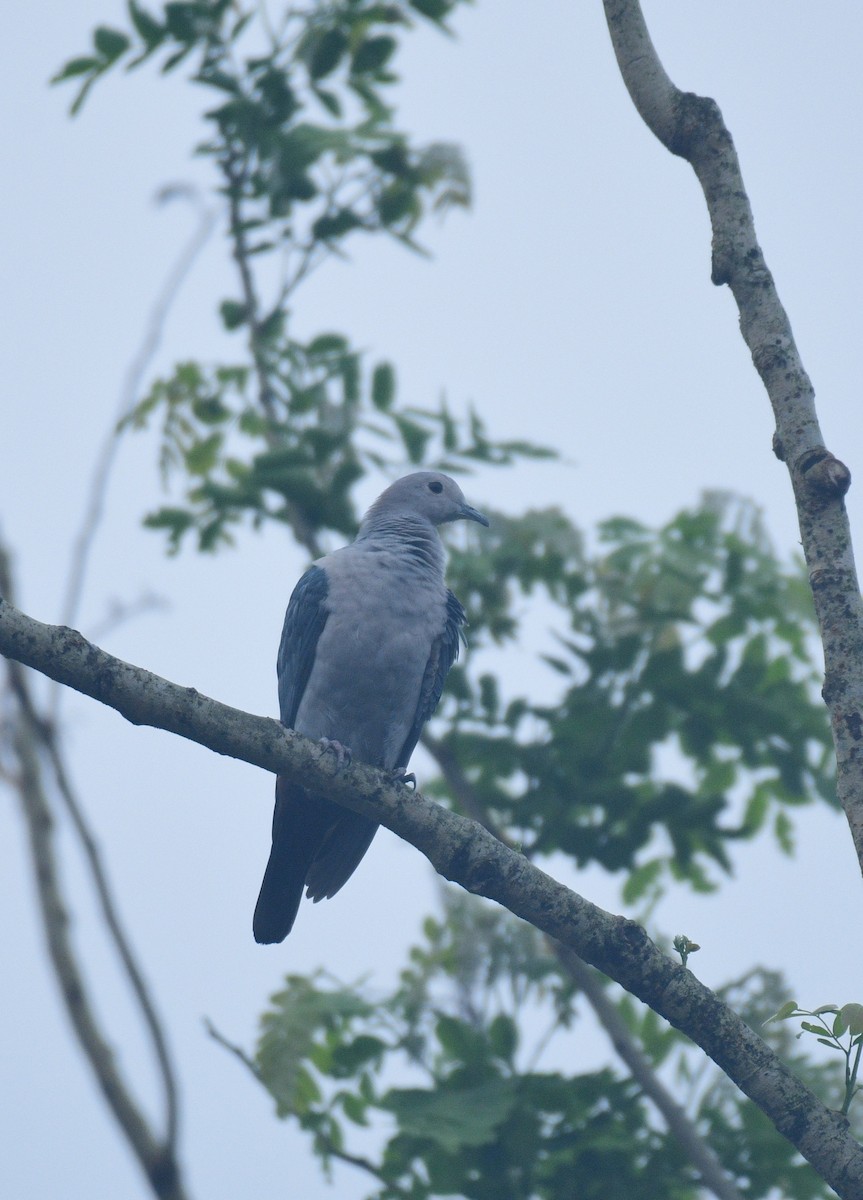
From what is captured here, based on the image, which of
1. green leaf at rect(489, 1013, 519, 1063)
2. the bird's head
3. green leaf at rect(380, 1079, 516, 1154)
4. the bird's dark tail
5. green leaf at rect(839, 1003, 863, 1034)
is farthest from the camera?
the bird's head

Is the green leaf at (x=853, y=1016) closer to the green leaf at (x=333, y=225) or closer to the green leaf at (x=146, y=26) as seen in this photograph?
the green leaf at (x=333, y=225)

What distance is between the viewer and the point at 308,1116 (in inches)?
212

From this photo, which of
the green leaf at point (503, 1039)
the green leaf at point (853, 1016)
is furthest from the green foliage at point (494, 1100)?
the green leaf at point (853, 1016)

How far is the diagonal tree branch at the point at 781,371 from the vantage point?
2.97 meters

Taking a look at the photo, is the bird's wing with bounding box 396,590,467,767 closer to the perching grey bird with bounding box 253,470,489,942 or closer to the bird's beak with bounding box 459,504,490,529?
the perching grey bird with bounding box 253,470,489,942

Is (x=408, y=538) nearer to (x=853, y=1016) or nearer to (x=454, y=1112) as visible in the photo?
(x=454, y=1112)

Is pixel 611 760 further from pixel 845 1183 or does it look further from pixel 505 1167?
pixel 845 1183

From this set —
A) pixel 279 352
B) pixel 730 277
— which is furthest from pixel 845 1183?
pixel 279 352

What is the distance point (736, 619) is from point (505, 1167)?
8.89 feet

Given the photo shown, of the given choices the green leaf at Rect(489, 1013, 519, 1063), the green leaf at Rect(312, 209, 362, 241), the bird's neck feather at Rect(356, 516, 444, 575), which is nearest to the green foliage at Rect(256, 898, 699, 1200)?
the green leaf at Rect(489, 1013, 519, 1063)

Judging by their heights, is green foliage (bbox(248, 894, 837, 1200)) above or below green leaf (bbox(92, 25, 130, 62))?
below

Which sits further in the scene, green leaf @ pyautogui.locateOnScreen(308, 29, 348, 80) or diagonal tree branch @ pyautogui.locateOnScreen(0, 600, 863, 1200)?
green leaf @ pyautogui.locateOnScreen(308, 29, 348, 80)

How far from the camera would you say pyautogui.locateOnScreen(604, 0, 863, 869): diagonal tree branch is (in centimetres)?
297

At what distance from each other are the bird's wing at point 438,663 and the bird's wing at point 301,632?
1.65ft
